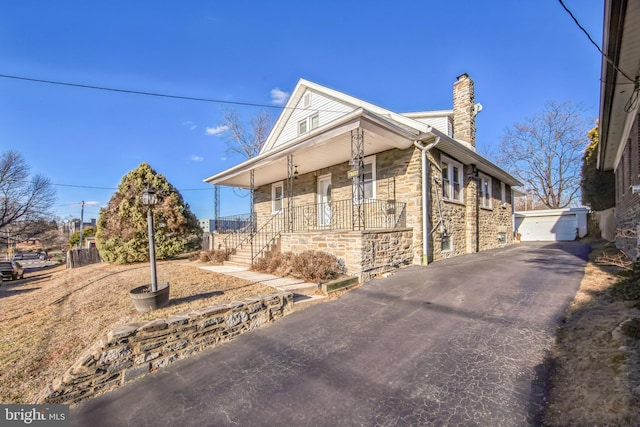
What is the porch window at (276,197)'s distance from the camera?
1344 cm

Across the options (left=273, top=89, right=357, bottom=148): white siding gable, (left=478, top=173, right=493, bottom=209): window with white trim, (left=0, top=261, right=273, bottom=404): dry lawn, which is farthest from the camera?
(left=478, top=173, right=493, bottom=209): window with white trim

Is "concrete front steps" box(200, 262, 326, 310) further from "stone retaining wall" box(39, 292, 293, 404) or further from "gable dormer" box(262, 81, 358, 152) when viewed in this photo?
"gable dormer" box(262, 81, 358, 152)

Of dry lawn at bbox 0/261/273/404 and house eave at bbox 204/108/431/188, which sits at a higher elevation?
house eave at bbox 204/108/431/188

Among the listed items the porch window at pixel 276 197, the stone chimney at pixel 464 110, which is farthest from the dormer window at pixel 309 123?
the stone chimney at pixel 464 110

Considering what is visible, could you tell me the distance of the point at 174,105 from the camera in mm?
8273

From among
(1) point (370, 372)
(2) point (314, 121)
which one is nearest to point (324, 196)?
(2) point (314, 121)

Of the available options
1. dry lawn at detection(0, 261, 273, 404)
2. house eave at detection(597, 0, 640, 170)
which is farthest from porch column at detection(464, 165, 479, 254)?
dry lawn at detection(0, 261, 273, 404)

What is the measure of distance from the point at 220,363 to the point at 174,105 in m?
7.87

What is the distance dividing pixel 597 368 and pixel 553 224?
900 inches

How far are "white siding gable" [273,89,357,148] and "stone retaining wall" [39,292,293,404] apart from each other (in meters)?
8.49

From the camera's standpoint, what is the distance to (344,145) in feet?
27.5

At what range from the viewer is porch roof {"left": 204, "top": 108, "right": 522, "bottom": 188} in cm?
686

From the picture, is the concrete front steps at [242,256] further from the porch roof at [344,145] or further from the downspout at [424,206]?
the downspout at [424,206]

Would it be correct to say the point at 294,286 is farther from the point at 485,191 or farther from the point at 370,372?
the point at 485,191
